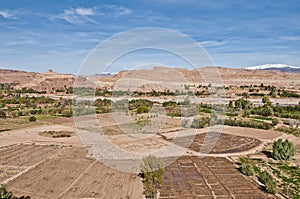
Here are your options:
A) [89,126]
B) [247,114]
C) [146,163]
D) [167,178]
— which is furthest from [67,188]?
[247,114]

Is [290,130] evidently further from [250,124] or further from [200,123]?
[200,123]

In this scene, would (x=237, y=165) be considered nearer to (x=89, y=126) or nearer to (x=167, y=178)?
(x=167, y=178)

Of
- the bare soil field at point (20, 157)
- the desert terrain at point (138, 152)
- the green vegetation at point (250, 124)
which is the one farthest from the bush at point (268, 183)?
the green vegetation at point (250, 124)

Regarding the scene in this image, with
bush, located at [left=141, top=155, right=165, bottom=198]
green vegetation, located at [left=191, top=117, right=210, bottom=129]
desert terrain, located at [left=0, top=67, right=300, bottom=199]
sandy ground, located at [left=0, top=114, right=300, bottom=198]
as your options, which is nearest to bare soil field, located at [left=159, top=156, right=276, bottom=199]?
desert terrain, located at [left=0, top=67, right=300, bottom=199]

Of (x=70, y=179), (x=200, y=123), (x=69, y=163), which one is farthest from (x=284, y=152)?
(x=69, y=163)

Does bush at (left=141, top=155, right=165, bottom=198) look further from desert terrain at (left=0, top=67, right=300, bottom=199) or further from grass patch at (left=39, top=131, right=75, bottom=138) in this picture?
grass patch at (left=39, top=131, right=75, bottom=138)

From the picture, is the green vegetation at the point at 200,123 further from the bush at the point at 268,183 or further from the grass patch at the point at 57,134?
the bush at the point at 268,183
